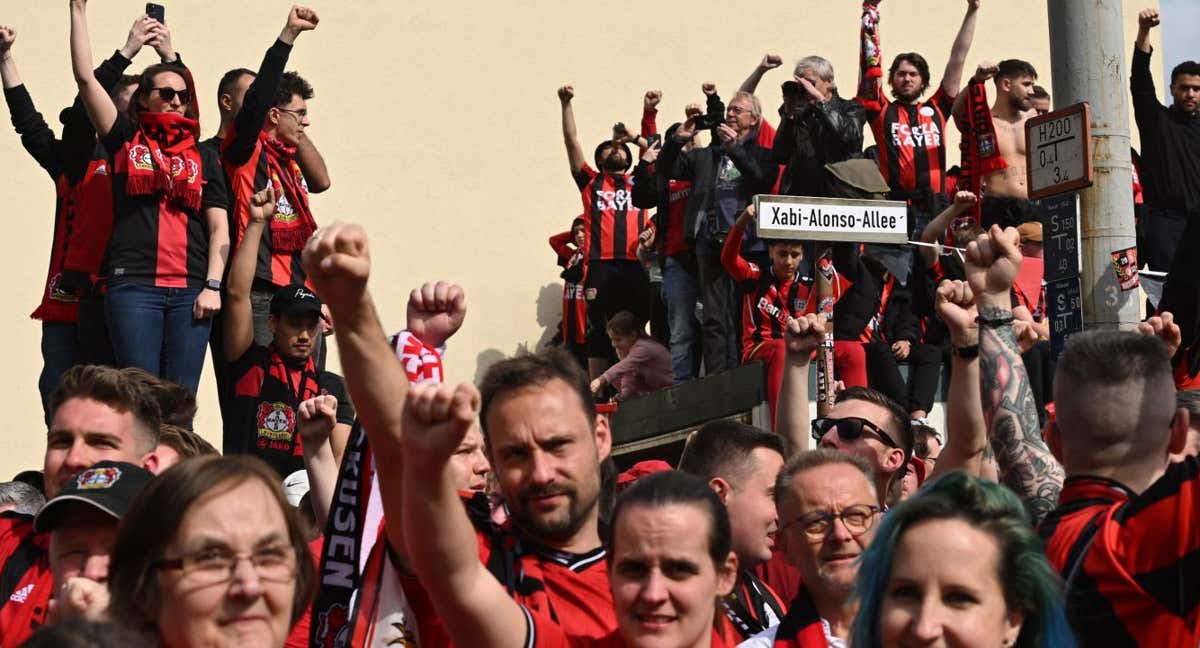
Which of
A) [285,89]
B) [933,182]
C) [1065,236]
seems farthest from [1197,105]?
[285,89]

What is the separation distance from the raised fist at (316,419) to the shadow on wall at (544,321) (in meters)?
11.6

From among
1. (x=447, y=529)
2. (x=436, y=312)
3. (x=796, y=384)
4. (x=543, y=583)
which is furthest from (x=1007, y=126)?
(x=447, y=529)

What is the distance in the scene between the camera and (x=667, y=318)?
12.7 metres

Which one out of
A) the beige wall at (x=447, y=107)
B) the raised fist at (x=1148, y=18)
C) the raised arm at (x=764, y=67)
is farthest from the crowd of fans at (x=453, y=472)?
the beige wall at (x=447, y=107)

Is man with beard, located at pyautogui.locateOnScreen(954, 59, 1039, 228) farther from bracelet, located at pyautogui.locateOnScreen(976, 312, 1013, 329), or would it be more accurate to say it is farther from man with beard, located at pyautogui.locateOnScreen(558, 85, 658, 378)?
bracelet, located at pyautogui.locateOnScreen(976, 312, 1013, 329)

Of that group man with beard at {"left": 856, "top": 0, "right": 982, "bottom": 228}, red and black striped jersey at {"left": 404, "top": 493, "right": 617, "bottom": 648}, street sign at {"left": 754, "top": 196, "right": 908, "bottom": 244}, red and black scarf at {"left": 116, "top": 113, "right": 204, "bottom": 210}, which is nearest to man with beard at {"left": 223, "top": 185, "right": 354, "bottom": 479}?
red and black scarf at {"left": 116, "top": 113, "right": 204, "bottom": 210}

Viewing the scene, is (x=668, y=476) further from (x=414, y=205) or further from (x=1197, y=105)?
(x=414, y=205)

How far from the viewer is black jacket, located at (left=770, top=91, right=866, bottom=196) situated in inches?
427

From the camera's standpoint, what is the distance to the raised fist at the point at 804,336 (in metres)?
5.46

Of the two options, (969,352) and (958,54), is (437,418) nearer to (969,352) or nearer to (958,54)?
(969,352)

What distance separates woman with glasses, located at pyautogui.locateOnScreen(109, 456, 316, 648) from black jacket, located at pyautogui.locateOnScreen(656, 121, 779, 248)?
8161 millimetres

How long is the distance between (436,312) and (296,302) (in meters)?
3.16

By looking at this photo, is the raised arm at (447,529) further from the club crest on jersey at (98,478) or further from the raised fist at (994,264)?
the raised fist at (994,264)

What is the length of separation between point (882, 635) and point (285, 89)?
5966 mm
